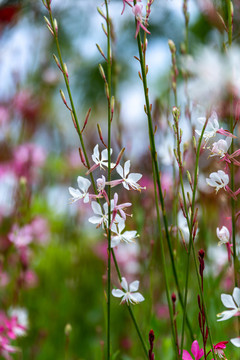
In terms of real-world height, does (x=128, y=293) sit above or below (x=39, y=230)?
above

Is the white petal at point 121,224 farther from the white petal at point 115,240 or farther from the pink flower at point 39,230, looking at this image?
the pink flower at point 39,230

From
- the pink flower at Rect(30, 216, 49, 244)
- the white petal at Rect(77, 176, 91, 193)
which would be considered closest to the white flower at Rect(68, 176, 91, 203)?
the white petal at Rect(77, 176, 91, 193)

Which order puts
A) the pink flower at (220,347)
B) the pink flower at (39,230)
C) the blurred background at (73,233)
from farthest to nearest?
the pink flower at (39,230) < the blurred background at (73,233) < the pink flower at (220,347)

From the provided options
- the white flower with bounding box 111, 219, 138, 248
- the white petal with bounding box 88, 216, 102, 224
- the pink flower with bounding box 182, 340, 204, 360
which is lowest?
the pink flower with bounding box 182, 340, 204, 360

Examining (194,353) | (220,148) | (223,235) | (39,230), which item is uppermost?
(220,148)

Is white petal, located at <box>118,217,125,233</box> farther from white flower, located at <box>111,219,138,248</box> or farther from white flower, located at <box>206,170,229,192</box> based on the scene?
white flower, located at <box>206,170,229,192</box>

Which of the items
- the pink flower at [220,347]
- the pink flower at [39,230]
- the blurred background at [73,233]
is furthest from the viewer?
the pink flower at [39,230]

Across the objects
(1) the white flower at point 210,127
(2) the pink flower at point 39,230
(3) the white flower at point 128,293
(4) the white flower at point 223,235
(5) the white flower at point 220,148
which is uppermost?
(1) the white flower at point 210,127

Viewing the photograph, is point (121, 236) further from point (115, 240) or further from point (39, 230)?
point (39, 230)

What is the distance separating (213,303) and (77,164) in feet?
4.12

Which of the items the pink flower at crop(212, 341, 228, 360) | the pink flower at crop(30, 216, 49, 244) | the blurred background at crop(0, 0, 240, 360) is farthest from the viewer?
the pink flower at crop(30, 216, 49, 244)

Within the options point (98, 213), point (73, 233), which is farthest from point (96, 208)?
point (73, 233)

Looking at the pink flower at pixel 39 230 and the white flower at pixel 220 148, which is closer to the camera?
the white flower at pixel 220 148

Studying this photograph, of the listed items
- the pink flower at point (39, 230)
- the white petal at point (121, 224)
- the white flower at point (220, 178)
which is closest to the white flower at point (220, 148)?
the white flower at point (220, 178)
